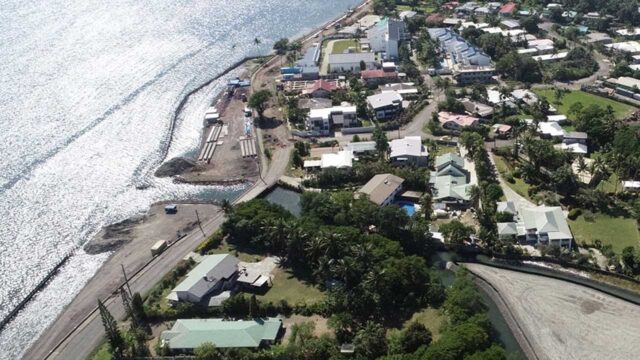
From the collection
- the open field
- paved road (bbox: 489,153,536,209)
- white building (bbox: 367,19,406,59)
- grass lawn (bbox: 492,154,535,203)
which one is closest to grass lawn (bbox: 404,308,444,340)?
the open field

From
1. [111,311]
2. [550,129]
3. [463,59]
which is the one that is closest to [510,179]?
[550,129]

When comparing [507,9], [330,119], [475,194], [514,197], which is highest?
[507,9]

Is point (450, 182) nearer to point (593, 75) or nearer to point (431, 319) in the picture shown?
point (431, 319)

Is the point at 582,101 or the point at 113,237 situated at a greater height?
the point at 582,101

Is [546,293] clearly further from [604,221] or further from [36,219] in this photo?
[36,219]

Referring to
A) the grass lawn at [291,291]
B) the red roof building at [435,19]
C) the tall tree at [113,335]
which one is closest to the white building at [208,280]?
the grass lawn at [291,291]

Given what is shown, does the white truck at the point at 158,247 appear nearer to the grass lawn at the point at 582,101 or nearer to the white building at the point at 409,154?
the white building at the point at 409,154

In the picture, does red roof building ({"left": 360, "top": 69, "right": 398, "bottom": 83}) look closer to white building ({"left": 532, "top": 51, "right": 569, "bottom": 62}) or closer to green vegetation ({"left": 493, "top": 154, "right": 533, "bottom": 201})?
white building ({"left": 532, "top": 51, "right": 569, "bottom": 62})
